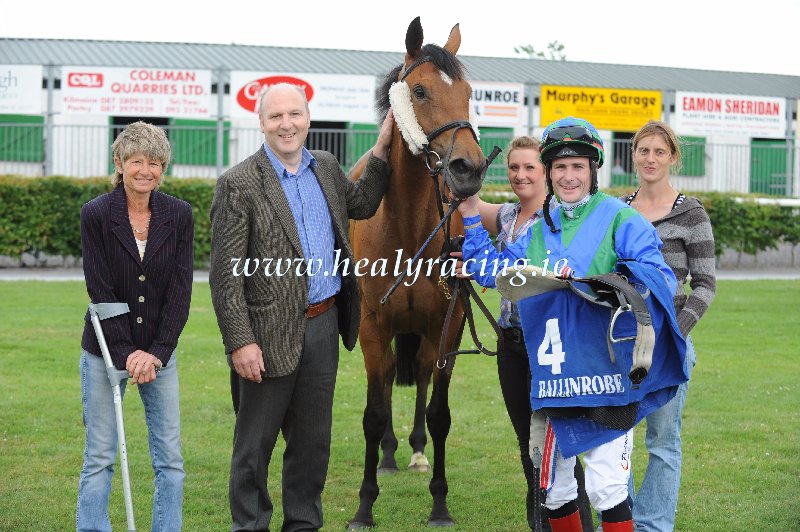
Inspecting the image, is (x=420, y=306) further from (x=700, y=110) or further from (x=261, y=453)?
(x=700, y=110)

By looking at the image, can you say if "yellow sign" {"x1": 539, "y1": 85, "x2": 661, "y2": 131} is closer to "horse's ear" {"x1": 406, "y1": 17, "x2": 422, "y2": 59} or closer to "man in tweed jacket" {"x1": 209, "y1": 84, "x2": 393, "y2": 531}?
"horse's ear" {"x1": 406, "y1": 17, "x2": 422, "y2": 59}

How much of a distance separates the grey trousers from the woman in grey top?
1474 millimetres

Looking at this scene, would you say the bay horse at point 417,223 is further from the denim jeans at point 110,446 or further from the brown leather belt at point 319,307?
the denim jeans at point 110,446

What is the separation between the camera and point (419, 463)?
231 inches

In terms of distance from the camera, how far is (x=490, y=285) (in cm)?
383

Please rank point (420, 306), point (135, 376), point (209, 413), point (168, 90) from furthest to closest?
point (168, 90), point (209, 413), point (420, 306), point (135, 376)

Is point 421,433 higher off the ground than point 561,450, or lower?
lower

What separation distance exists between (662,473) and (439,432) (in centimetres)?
130

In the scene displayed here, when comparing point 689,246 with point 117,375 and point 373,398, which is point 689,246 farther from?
point 117,375

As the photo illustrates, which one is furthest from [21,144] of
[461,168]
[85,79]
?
[461,168]

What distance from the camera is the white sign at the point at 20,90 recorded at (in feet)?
64.6

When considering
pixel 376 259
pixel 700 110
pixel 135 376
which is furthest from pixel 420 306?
pixel 700 110

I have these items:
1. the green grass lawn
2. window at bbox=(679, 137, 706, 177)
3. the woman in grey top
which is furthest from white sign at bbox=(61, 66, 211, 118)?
the woman in grey top

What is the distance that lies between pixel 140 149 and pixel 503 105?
1837 cm
